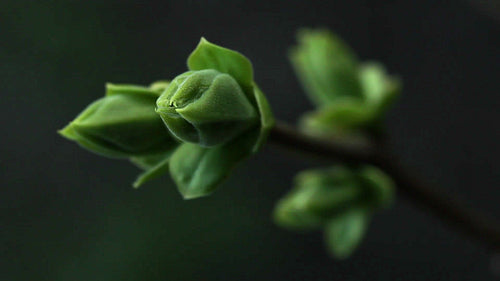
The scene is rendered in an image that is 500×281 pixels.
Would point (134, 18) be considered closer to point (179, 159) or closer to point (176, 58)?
point (176, 58)

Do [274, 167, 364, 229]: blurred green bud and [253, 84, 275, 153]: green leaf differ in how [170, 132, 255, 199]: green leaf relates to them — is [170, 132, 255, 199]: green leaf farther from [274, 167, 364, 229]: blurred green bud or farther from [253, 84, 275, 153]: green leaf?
[274, 167, 364, 229]: blurred green bud

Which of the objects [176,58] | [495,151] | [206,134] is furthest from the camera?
[176,58]

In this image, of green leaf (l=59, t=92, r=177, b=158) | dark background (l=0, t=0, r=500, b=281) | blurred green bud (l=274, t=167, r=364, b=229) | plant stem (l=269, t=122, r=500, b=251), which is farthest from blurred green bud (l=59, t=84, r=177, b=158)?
dark background (l=0, t=0, r=500, b=281)

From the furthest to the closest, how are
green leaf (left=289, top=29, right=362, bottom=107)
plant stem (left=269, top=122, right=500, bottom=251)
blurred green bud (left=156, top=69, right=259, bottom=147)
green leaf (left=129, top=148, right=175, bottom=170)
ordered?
green leaf (left=289, top=29, right=362, bottom=107) < plant stem (left=269, top=122, right=500, bottom=251) < green leaf (left=129, top=148, right=175, bottom=170) < blurred green bud (left=156, top=69, right=259, bottom=147)

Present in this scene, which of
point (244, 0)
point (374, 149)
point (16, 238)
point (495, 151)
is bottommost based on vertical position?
point (16, 238)

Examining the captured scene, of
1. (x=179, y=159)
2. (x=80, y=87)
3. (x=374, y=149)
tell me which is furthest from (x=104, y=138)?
(x=80, y=87)

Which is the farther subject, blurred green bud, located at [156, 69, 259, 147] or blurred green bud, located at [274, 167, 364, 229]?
blurred green bud, located at [274, 167, 364, 229]
